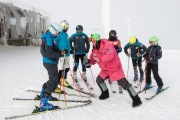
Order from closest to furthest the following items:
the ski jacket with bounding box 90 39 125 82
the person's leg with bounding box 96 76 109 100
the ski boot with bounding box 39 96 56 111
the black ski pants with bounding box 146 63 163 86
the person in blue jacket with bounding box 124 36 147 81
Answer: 1. the ski boot with bounding box 39 96 56 111
2. the ski jacket with bounding box 90 39 125 82
3. the person's leg with bounding box 96 76 109 100
4. the black ski pants with bounding box 146 63 163 86
5. the person in blue jacket with bounding box 124 36 147 81

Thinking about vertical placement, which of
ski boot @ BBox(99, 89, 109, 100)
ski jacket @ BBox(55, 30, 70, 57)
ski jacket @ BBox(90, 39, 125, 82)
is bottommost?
ski boot @ BBox(99, 89, 109, 100)

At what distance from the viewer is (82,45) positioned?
7.84 meters

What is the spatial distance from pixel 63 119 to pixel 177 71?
7403 mm

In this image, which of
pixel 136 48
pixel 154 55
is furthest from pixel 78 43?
pixel 154 55

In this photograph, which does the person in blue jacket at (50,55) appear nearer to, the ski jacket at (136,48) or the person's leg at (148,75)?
the person's leg at (148,75)

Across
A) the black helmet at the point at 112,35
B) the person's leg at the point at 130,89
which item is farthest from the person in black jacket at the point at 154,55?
the person's leg at the point at 130,89

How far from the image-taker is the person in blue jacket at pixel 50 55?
5246mm

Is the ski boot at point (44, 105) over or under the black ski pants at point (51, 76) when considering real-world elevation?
under

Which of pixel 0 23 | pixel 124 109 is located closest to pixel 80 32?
pixel 124 109

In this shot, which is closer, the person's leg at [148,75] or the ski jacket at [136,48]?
the person's leg at [148,75]

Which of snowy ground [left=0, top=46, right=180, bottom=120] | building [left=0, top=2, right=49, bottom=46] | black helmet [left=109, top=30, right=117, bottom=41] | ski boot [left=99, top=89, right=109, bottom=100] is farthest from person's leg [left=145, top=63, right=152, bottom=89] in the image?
building [left=0, top=2, right=49, bottom=46]

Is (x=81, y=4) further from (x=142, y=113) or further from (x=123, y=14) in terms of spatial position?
(x=142, y=113)

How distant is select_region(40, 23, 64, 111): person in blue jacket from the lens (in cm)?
525

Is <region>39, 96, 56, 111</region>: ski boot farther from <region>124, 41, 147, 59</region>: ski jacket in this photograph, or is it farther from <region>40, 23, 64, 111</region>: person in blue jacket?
<region>124, 41, 147, 59</region>: ski jacket
